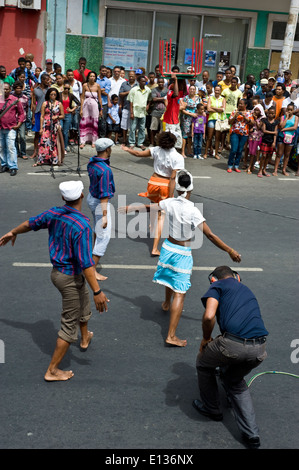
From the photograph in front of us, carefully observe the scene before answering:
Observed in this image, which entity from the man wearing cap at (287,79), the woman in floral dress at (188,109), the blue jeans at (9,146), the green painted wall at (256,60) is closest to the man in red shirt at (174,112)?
the woman in floral dress at (188,109)

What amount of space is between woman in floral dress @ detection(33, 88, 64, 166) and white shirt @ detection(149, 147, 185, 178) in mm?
5444

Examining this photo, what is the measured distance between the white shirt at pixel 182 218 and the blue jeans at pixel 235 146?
8.11 m

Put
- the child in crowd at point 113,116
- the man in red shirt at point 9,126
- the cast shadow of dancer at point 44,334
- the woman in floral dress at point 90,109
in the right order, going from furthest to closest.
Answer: the child in crowd at point 113,116, the woman in floral dress at point 90,109, the man in red shirt at point 9,126, the cast shadow of dancer at point 44,334

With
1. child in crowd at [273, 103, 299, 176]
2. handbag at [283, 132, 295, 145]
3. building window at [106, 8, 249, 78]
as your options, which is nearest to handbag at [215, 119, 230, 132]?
child in crowd at [273, 103, 299, 176]

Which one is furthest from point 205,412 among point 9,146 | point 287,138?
point 287,138

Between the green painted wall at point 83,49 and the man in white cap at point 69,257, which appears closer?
the man in white cap at point 69,257

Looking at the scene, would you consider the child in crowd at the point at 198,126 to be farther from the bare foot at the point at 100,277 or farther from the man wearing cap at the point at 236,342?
the man wearing cap at the point at 236,342

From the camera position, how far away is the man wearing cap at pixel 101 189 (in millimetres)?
6910

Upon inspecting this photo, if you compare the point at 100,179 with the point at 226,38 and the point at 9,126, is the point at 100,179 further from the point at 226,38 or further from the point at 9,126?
the point at 226,38

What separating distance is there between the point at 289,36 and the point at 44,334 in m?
15.9

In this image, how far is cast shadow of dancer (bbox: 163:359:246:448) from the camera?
469 centimetres

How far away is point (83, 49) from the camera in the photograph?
19078mm

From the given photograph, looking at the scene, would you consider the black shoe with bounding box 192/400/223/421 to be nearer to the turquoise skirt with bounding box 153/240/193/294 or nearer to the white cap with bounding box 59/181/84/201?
the turquoise skirt with bounding box 153/240/193/294

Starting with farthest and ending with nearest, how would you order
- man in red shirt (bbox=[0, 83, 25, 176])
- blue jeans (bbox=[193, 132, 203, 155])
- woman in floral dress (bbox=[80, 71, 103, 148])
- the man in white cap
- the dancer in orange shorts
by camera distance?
blue jeans (bbox=[193, 132, 203, 155]), woman in floral dress (bbox=[80, 71, 103, 148]), man in red shirt (bbox=[0, 83, 25, 176]), the dancer in orange shorts, the man in white cap
